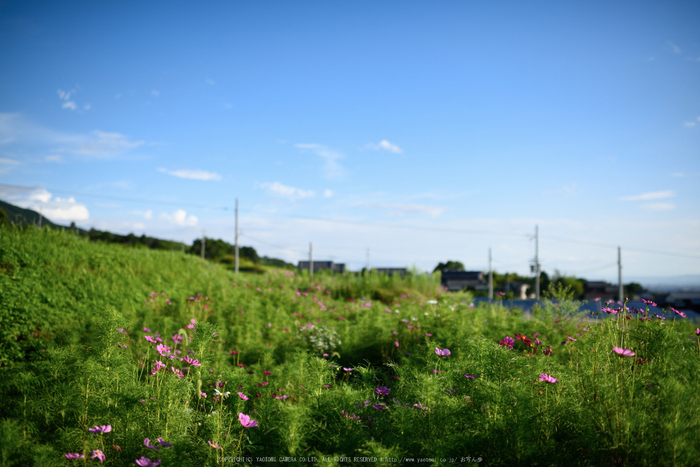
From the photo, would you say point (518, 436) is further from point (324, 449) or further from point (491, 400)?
point (324, 449)

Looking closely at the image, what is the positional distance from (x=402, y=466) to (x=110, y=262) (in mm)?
7337

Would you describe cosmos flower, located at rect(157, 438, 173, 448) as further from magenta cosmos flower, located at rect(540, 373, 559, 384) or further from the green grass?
magenta cosmos flower, located at rect(540, 373, 559, 384)

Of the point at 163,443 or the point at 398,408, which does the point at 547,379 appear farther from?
the point at 163,443

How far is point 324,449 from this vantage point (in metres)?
2.33

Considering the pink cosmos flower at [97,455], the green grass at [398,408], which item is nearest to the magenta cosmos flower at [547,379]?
the green grass at [398,408]

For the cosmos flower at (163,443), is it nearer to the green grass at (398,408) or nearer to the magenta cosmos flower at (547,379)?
the green grass at (398,408)

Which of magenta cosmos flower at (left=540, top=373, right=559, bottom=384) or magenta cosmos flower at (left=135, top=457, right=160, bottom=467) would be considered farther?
magenta cosmos flower at (left=540, top=373, right=559, bottom=384)

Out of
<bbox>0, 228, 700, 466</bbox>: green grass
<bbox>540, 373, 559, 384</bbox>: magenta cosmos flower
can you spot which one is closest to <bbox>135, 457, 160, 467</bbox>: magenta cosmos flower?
<bbox>0, 228, 700, 466</bbox>: green grass

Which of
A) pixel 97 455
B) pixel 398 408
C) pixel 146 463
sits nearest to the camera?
pixel 146 463

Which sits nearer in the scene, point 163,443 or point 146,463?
point 146,463

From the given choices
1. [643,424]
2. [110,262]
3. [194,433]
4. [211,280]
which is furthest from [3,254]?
[643,424]

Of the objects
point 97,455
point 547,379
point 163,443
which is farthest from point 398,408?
point 97,455

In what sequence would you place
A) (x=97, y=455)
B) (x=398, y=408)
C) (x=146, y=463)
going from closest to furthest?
1. (x=146, y=463)
2. (x=97, y=455)
3. (x=398, y=408)

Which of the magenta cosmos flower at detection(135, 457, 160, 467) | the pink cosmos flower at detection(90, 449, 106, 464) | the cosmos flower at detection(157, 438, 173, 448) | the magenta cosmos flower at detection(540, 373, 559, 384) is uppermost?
the magenta cosmos flower at detection(540, 373, 559, 384)
